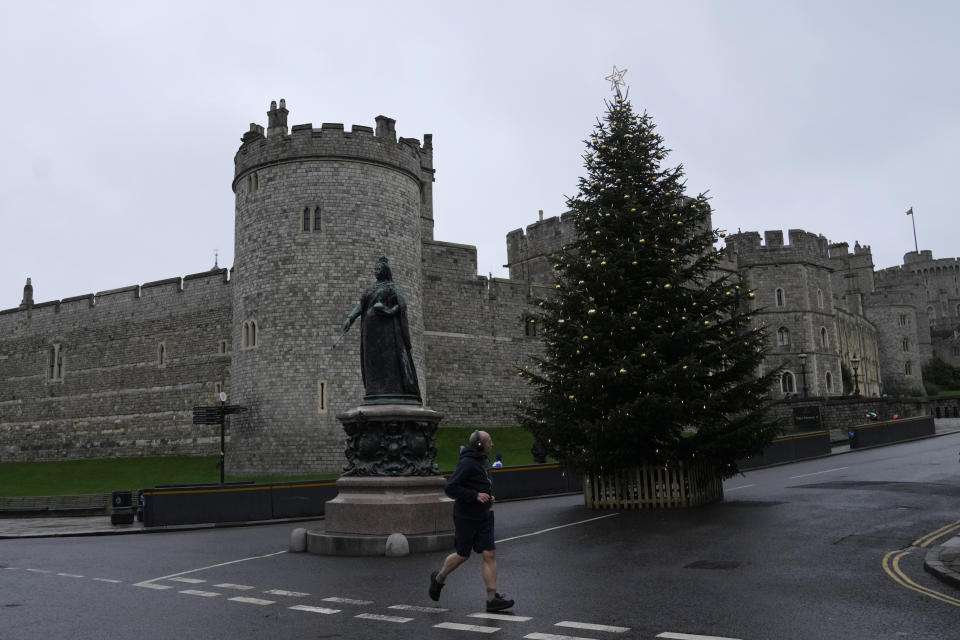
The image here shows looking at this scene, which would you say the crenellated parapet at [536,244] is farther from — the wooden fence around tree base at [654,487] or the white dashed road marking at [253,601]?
the white dashed road marking at [253,601]

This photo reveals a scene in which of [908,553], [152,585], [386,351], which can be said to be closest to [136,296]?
[386,351]

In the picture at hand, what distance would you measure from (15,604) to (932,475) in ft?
56.4

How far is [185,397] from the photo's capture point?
36.5 metres

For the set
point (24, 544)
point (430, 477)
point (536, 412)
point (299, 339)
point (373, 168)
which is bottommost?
point (24, 544)

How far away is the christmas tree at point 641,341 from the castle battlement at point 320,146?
13519 mm

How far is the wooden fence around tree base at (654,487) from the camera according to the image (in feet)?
49.3

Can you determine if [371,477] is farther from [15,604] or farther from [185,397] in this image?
[185,397]

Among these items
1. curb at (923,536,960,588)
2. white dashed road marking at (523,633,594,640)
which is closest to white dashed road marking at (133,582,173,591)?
white dashed road marking at (523,633,594,640)

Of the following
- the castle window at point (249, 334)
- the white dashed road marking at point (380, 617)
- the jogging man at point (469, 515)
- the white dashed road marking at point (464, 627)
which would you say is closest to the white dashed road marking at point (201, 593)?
the white dashed road marking at point (380, 617)

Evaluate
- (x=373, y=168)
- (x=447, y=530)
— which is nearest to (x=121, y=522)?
(x=447, y=530)

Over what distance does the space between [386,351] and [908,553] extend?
7.41 metres

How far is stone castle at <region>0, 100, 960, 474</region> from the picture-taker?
26859 millimetres

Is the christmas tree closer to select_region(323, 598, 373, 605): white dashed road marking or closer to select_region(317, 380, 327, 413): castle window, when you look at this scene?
select_region(323, 598, 373, 605): white dashed road marking

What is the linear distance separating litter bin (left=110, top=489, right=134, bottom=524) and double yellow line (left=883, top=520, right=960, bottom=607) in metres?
16.0
